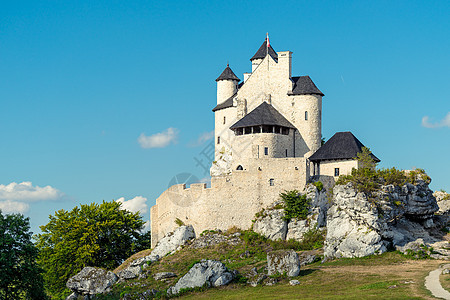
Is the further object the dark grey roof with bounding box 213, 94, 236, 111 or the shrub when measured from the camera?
the dark grey roof with bounding box 213, 94, 236, 111

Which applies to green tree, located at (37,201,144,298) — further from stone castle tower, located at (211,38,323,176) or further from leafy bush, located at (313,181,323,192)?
leafy bush, located at (313,181,323,192)

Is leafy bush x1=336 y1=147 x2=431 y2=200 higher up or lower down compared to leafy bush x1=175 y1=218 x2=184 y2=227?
higher up

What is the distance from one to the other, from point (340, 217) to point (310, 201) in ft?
18.7

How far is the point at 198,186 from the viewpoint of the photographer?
60719 millimetres

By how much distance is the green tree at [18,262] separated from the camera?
43.3m

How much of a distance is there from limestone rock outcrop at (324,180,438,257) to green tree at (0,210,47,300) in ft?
77.1

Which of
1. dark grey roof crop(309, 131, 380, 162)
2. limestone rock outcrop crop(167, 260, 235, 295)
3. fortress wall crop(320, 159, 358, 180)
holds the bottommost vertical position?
limestone rock outcrop crop(167, 260, 235, 295)

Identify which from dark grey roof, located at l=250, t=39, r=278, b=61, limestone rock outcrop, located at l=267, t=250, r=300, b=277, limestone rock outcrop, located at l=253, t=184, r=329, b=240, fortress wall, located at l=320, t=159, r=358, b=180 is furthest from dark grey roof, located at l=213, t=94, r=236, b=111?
limestone rock outcrop, located at l=267, t=250, r=300, b=277

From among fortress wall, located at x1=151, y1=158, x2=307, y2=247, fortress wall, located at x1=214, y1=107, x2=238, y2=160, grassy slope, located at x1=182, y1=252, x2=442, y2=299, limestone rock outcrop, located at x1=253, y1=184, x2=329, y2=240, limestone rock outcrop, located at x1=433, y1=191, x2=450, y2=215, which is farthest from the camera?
fortress wall, located at x1=214, y1=107, x2=238, y2=160

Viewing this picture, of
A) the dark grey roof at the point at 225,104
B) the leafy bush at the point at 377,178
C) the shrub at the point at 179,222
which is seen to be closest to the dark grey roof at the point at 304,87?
the dark grey roof at the point at 225,104

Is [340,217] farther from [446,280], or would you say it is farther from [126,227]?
[126,227]

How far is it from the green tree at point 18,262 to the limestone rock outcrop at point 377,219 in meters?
23.5

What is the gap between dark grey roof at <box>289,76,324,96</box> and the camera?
66.8 m

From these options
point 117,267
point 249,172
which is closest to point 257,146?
point 249,172
